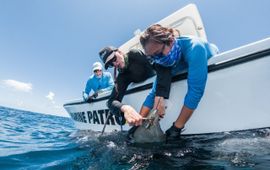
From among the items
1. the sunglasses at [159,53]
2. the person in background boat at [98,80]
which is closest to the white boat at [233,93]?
the sunglasses at [159,53]

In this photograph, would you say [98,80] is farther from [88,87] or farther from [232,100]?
[232,100]

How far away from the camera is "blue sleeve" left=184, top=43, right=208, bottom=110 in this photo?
2.56 m

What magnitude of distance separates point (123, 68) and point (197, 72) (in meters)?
1.43

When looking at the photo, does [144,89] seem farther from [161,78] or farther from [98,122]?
[98,122]

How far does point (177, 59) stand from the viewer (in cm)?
283

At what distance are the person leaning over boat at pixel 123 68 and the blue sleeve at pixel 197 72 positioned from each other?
1.11m

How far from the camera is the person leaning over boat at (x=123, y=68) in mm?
3463

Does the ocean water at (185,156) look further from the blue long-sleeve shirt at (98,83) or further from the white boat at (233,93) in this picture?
the blue long-sleeve shirt at (98,83)

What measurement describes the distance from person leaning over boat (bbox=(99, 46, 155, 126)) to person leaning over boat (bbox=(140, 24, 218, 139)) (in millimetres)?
721

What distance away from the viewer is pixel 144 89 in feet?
12.0

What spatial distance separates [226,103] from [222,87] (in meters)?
0.20

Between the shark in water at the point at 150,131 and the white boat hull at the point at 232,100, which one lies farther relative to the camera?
the shark in water at the point at 150,131

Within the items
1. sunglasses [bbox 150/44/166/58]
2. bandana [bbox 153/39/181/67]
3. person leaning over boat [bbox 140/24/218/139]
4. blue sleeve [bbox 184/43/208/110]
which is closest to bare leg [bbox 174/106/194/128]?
person leaning over boat [bbox 140/24/218/139]

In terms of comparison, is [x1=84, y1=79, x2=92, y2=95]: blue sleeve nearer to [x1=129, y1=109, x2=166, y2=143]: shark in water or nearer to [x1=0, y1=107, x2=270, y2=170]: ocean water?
[x1=0, y1=107, x2=270, y2=170]: ocean water
